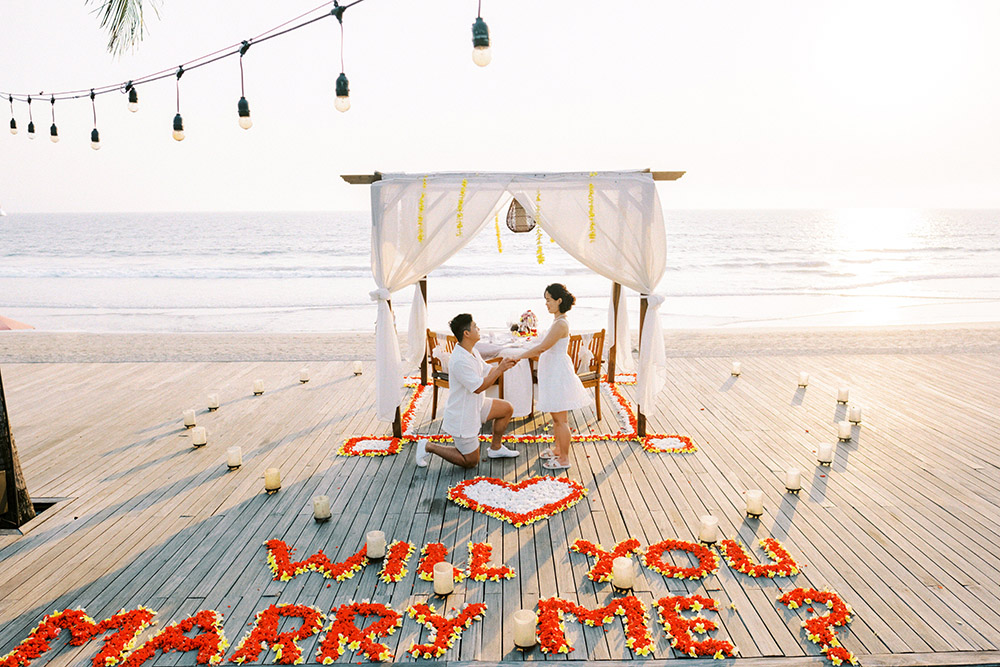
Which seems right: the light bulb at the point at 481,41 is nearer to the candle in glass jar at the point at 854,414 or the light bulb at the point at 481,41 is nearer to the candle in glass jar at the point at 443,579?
the candle in glass jar at the point at 443,579

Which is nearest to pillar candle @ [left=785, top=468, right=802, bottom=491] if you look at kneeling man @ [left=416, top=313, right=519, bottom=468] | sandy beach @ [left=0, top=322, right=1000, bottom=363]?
kneeling man @ [left=416, top=313, right=519, bottom=468]

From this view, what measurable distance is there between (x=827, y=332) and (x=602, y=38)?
17.2m

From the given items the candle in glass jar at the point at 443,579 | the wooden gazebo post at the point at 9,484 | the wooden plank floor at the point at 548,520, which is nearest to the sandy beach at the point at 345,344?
the wooden plank floor at the point at 548,520

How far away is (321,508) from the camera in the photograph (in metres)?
3.92

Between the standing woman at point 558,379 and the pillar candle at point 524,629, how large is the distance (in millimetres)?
2109

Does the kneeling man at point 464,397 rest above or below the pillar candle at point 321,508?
above

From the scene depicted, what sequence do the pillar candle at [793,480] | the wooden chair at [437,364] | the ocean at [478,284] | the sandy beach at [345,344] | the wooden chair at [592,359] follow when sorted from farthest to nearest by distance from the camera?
the ocean at [478,284] < the sandy beach at [345,344] < the wooden chair at [437,364] < the wooden chair at [592,359] < the pillar candle at [793,480]

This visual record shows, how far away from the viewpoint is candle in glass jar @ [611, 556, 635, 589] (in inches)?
121

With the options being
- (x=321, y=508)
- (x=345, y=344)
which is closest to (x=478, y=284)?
(x=345, y=344)

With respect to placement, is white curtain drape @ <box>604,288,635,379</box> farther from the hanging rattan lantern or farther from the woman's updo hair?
the woman's updo hair

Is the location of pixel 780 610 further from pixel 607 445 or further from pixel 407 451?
pixel 407 451

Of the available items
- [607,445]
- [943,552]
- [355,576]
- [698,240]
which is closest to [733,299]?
[607,445]

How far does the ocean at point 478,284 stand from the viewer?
1479 cm

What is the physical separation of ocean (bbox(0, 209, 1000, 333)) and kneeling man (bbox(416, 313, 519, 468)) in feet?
29.1
